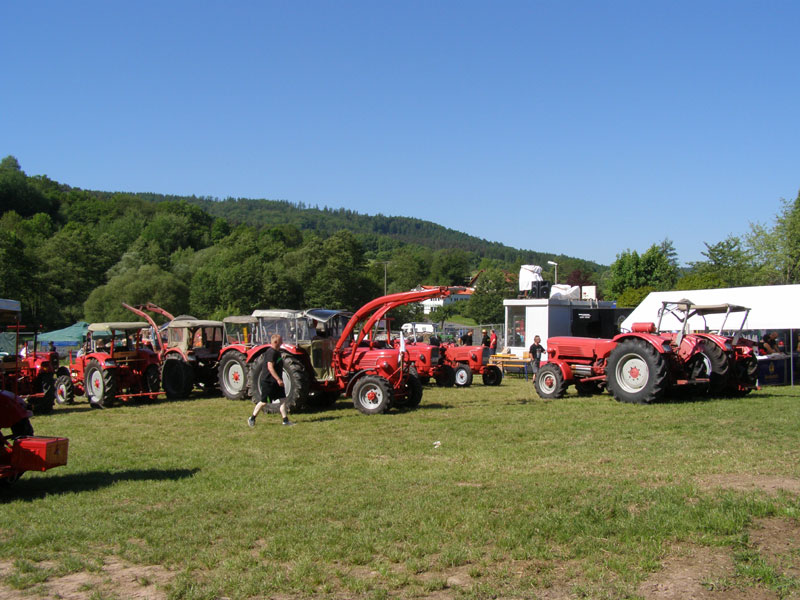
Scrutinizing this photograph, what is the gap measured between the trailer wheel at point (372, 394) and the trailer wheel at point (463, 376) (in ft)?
21.5

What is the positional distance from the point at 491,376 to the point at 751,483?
13768 millimetres

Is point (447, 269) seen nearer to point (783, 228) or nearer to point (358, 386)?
point (783, 228)

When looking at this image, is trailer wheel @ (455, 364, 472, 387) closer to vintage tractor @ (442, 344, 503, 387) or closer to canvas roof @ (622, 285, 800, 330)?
vintage tractor @ (442, 344, 503, 387)

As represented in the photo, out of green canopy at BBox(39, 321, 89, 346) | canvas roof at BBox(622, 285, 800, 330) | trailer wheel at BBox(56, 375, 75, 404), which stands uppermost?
canvas roof at BBox(622, 285, 800, 330)

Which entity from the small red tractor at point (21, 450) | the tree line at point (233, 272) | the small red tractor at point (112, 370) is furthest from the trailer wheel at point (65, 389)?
the tree line at point (233, 272)

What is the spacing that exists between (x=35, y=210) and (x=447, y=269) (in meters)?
65.5

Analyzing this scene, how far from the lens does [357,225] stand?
182 metres

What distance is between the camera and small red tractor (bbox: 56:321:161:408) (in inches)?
607

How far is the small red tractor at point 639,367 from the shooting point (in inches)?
499

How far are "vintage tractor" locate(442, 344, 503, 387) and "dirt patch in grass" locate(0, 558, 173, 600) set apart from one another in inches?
582

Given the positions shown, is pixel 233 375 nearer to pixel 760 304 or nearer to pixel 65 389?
pixel 65 389

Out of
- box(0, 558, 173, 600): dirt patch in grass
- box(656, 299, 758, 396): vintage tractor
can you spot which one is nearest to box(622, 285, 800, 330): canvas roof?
box(656, 299, 758, 396): vintage tractor

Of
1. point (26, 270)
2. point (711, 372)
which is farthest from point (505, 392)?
point (26, 270)

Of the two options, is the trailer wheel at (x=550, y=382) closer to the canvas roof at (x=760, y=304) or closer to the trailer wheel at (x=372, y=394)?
the trailer wheel at (x=372, y=394)
